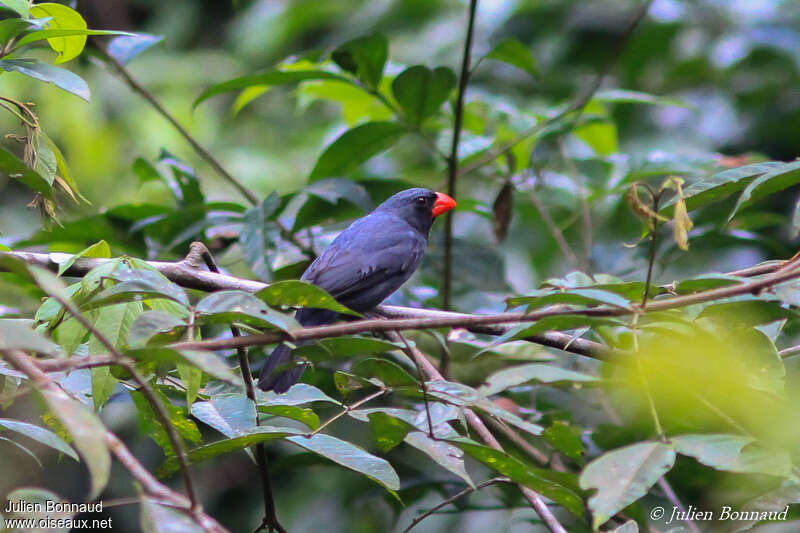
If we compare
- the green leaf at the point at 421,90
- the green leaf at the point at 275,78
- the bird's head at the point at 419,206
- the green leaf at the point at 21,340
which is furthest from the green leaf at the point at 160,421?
the bird's head at the point at 419,206

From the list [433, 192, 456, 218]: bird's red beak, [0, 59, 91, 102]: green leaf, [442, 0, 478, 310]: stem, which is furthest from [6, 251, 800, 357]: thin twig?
[433, 192, 456, 218]: bird's red beak

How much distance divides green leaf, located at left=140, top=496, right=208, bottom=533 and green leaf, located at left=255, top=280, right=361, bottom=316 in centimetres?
52

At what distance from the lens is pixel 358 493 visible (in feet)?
12.1

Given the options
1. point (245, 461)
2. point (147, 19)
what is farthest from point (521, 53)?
point (147, 19)

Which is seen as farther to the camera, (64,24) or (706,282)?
(64,24)

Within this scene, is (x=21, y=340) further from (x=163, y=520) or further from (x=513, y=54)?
(x=513, y=54)

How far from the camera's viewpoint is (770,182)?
2.06m

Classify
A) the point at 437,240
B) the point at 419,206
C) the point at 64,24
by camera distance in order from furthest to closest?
the point at 419,206
the point at 437,240
the point at 64,24

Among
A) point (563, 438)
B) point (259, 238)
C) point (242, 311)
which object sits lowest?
point (563, 438)

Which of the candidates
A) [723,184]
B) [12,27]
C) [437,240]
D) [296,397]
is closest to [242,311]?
[296,397]

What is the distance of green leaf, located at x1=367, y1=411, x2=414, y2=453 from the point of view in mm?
1892

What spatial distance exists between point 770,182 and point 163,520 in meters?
1.65

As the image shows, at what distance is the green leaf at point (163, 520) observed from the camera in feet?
4.08

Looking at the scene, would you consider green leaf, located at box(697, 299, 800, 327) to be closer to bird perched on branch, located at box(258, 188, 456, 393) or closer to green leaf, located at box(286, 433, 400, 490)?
green leaf, located at box(286, 433, 400, 490)
